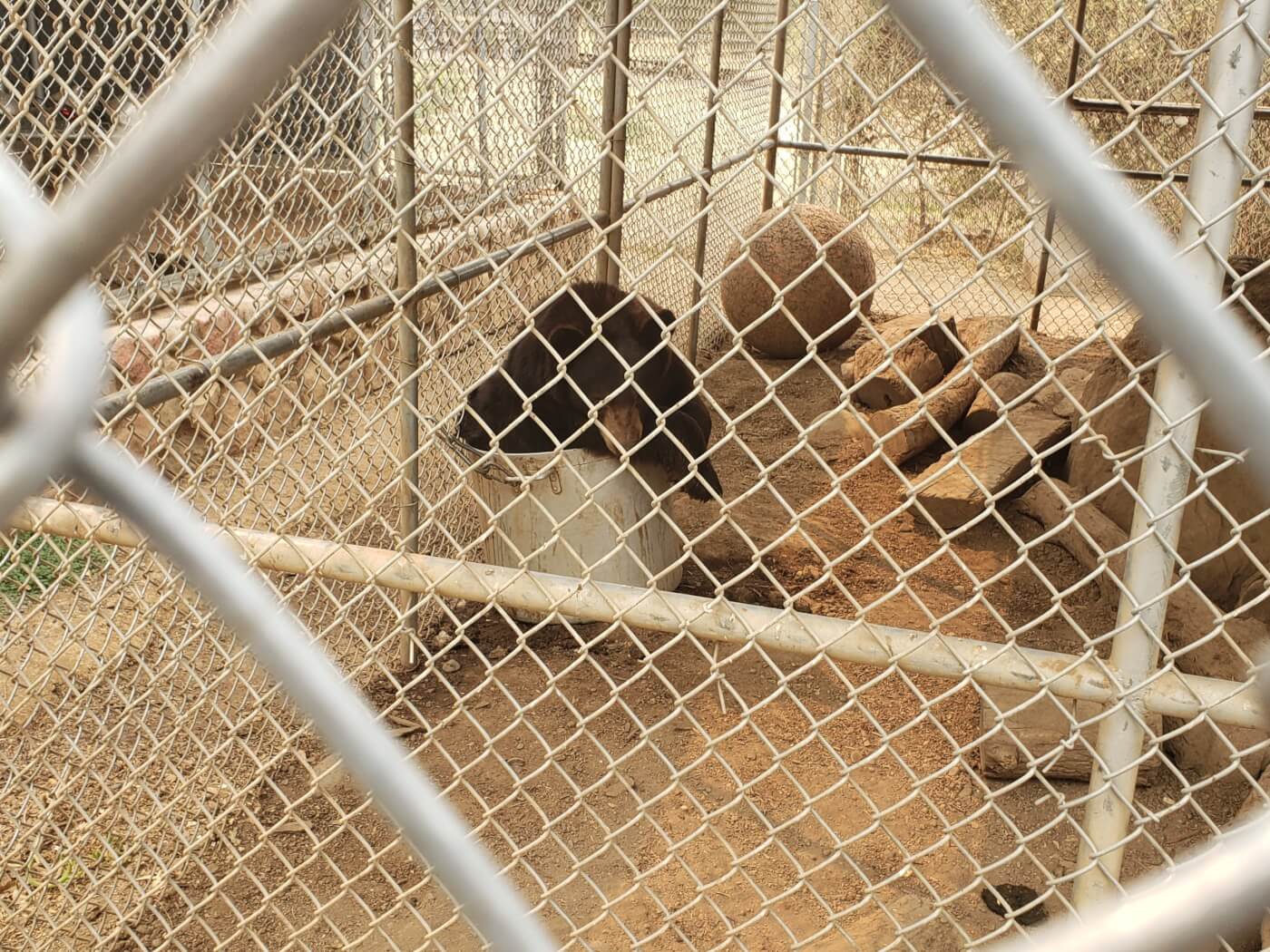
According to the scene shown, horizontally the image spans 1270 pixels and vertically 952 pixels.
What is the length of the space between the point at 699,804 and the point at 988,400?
3801mm

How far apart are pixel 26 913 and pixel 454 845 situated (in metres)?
2.48

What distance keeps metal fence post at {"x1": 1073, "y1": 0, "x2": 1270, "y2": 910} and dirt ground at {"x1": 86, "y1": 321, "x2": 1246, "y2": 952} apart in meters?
0.09

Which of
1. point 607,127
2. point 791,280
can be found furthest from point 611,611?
point 791,280

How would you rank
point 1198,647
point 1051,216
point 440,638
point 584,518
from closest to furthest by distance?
1. point 1198,647
2. point 584,518
3. point 440,638
4. point 1051,216

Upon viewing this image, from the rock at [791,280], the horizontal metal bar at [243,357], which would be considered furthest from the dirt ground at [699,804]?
the rock at [791,280]

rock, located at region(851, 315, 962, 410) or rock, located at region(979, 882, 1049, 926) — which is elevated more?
rock, located at region(851, 315, 962, 410)

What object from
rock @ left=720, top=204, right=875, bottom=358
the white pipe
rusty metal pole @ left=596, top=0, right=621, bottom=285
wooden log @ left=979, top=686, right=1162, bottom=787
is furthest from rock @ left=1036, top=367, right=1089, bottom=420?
the white pipe

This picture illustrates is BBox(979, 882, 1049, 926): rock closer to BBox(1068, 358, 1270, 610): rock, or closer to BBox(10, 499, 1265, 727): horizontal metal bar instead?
BBox(10, 499, 1265, 727): horizontal metal bar

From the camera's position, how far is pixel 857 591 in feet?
13.9

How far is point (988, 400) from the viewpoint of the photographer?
17.2 feet

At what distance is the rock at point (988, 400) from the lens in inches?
206

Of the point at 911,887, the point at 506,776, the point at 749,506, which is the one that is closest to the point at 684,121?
the point at 749,506

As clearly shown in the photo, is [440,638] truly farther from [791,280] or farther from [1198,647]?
[791,280]

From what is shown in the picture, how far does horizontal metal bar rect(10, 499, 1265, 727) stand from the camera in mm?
1604
